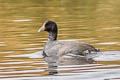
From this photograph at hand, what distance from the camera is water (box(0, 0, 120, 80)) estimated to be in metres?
14.4

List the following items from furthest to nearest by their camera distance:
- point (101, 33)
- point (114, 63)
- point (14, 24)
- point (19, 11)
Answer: point (19, 11)
point (14, 24)
point (101, 33)
point (114, 63)

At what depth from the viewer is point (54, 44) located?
730 inches

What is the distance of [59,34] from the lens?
22359 mm

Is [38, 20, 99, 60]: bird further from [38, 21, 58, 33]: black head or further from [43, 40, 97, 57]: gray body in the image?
[38, 21, 58, 33]: black head

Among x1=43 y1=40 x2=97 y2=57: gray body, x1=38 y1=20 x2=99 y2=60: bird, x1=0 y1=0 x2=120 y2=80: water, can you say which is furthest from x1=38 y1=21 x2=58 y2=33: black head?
x1=43 y1=40 x2=97 y2=57: gray body

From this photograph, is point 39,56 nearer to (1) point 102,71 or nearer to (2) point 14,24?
(1) point 102,71

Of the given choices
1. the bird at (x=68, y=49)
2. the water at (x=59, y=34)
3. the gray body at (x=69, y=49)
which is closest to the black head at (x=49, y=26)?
the water at (x=59, y=34)

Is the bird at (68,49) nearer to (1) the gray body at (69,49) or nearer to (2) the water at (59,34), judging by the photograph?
(1) the gray body at (69,49)

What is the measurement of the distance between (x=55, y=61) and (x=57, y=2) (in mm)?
18077

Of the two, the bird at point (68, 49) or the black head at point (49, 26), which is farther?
the black head at point (49, 26)

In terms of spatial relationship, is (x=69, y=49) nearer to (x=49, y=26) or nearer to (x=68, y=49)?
(x=68, y=49)

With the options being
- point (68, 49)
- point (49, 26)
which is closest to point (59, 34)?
point (49, 26)

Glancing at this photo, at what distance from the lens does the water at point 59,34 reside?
569 inches

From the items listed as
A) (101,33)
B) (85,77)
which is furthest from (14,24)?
(85,77)
